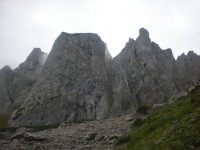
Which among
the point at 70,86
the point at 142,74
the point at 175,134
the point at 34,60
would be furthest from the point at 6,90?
the point at 175,134

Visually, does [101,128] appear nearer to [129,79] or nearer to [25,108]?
[25,108]

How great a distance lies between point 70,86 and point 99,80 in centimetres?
880

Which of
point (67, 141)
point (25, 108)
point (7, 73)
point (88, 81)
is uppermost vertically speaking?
point (7, 73)

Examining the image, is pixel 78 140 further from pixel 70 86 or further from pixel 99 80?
pixel 99 80

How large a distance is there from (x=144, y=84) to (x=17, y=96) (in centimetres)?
5211

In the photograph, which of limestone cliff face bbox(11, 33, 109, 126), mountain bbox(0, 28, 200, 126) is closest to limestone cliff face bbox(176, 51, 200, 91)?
mountain bbox(0, 28, 200, 126)

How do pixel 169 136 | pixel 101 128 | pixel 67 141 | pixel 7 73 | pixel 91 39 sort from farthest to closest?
pixel 7 73 → pixel 91 39 → pixel 101 128 → pixel 67 141 → pixel 169 136

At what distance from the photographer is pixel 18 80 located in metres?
133

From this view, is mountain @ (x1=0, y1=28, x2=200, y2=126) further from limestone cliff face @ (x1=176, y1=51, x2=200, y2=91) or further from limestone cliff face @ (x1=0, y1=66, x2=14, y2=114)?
limestone cliff face @ (x1=0, y1=66, x2=14, y2=114)

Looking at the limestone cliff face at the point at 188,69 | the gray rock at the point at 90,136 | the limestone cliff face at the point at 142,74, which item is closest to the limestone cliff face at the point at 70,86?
the limestone cliff face at the point at 142,74

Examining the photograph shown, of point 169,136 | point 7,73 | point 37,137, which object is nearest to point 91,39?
point 7,73

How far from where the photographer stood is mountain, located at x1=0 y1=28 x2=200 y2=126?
3428 inches

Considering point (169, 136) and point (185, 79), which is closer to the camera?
point (169, 136)

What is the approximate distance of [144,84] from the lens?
96688 mm
